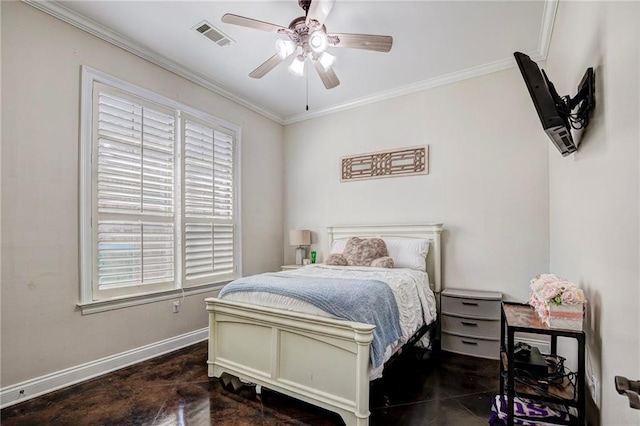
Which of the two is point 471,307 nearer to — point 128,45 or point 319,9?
point 319,9

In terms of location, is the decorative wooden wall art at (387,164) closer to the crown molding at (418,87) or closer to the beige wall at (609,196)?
the crown molding at (418,87)

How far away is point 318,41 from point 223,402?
2836 millimetres

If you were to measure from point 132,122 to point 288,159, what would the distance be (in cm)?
248

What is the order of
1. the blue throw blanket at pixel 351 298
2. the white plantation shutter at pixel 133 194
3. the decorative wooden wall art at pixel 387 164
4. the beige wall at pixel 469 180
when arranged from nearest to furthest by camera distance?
the blue throw blanket at pixel 351 298, the white plantation shutter at pixel 133 194, the beige wall at pixel 469 180, the decorative wooden wall art at pixel 387 164

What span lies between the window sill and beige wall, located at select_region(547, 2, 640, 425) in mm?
3518

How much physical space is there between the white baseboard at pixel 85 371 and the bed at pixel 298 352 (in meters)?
0.92

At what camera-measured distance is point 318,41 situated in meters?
2.40

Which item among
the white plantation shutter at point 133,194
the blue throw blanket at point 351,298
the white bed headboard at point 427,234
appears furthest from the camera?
the white bed headboard at point 427,234

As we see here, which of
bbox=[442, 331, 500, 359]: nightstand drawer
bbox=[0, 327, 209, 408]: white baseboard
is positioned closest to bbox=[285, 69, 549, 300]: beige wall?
bbox=[442, 331, 500, 359]: nightstand drawer

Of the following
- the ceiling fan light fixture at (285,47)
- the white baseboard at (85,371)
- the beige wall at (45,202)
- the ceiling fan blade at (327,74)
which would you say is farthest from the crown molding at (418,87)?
the white baseboard at (85,371)

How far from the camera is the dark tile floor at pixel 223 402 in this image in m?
2.12

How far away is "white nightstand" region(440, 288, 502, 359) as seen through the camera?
3129mm

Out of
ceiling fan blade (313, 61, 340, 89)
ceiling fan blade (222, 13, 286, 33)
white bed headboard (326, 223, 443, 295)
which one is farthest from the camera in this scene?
white bed headboard (326, 223, 443, 295)

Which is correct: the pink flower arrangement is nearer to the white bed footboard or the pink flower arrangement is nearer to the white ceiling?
the white bed footboard
